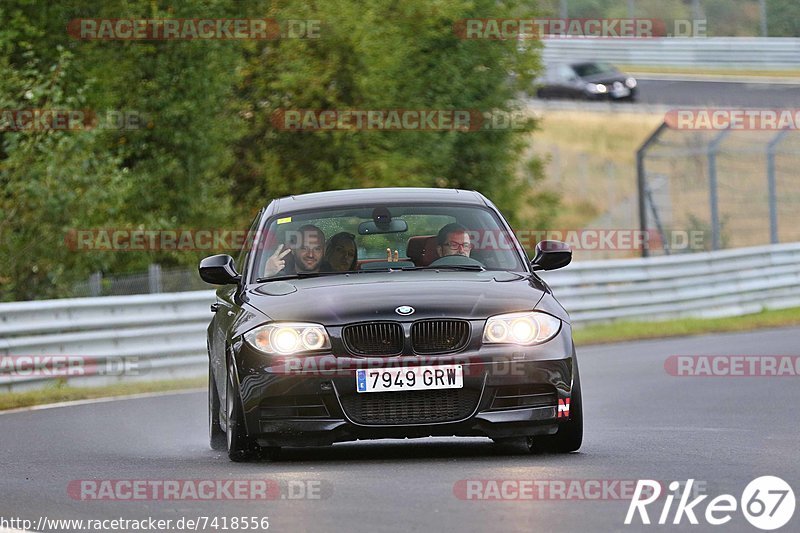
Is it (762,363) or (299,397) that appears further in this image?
(762,363)

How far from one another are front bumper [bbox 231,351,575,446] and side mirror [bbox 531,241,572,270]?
1389 millimetres

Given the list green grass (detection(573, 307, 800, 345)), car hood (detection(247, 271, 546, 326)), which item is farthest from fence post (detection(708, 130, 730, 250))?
car hood (detection(247, 271, 546, 326))

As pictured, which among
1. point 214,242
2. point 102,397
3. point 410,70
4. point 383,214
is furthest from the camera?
point 410,70

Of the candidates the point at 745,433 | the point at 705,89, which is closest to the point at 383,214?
the point at 745,433

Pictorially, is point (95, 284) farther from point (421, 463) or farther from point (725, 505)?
point (725, 505)

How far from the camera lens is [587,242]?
127ft

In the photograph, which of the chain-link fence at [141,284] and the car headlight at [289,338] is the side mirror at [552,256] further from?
the chain-link fence at [141,284]

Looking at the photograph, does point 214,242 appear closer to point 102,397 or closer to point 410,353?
point 102,397

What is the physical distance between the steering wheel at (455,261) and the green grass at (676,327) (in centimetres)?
1343

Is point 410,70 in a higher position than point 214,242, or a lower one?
higher

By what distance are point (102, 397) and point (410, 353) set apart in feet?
29.1

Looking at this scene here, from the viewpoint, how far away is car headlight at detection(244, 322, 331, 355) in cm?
916

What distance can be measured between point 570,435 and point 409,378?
98 cm
